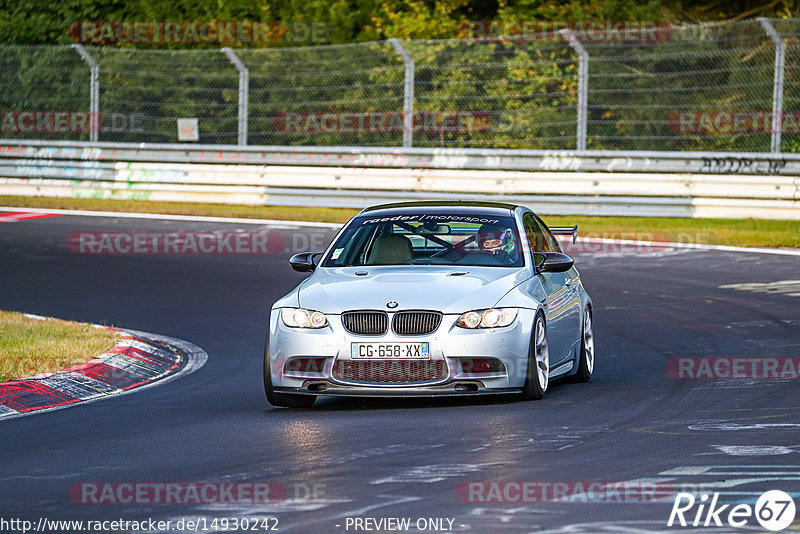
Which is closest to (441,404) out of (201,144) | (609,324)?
(609,324)

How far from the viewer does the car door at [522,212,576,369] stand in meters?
10.1

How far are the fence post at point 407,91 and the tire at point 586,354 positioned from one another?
13.2 metres

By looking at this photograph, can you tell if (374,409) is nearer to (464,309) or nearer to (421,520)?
(464,309)

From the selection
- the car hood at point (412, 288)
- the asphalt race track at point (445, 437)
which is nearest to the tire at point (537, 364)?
the asphalt race track at point (445, 437)

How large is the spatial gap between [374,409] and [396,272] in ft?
3.30

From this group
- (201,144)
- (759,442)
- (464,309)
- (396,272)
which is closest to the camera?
(759,442)

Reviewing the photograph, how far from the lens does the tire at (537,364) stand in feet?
30.8

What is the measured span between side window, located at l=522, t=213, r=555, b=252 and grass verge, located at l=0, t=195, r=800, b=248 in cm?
909

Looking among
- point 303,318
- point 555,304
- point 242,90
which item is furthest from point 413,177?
point 303,318

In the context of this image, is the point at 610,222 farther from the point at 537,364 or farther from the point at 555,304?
the point at 537,364

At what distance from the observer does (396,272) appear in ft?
32.4

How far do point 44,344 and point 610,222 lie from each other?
12741mm

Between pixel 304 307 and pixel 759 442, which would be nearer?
pixel 759 442

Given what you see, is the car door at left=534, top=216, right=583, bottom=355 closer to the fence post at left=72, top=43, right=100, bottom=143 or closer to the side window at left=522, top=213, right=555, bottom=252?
the side window at left=522, top=213, right=555, bottom=252
